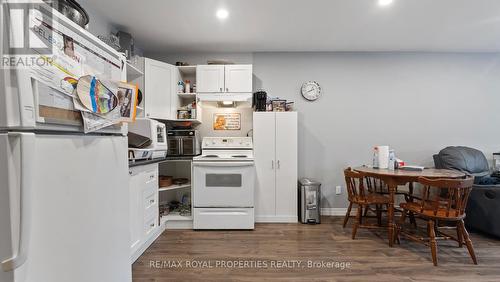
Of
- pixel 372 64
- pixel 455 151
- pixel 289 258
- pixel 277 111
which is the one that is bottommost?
pixel 289 258

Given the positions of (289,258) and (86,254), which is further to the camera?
(289,258)

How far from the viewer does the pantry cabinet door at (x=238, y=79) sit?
3252mm

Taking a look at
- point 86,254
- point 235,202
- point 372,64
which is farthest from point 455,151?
point 86,254

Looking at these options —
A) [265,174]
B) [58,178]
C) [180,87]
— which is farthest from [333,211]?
[58,178]

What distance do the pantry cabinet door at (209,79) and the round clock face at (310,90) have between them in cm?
128

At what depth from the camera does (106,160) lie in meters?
1.04

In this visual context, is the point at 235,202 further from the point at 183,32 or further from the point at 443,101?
the point at 443,101

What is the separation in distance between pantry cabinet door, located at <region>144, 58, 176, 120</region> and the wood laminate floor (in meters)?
1.60

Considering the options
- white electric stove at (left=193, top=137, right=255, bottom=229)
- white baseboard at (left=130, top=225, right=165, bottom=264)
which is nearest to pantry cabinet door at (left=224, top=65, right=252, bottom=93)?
white electric stove at (left=193, top=137, right=255, bottom=229)

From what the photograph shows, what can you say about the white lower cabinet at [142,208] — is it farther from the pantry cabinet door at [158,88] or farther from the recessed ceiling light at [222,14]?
the recessed ceiling light at [222,14]

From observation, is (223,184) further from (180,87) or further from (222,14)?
(222,14)

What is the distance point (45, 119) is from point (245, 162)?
7.60 feet

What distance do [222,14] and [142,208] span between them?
2195mm

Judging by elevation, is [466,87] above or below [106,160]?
above
